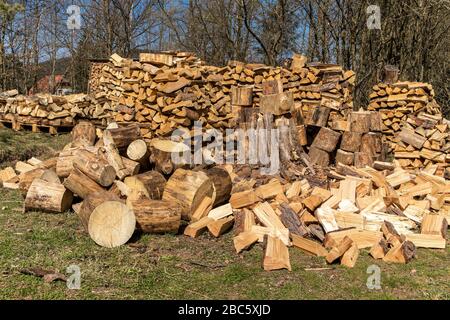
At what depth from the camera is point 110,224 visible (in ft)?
15.1

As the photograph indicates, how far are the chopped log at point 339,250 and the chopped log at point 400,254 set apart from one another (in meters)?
0.42

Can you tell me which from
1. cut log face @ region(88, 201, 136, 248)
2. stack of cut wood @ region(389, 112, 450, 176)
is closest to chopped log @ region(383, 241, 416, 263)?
cut log face @ region(88, 201, 136, 248)

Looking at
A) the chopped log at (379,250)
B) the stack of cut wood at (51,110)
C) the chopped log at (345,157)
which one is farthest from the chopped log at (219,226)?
the stack of cut wood at (51,110)

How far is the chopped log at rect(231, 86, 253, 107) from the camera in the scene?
930 cm

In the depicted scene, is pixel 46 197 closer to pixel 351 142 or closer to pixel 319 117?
pixel 319 117

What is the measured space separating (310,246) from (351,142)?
3.96 metres

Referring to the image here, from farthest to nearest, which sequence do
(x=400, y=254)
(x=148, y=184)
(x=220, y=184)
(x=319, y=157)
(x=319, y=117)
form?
1. (x=319, y=117)
2. (x=319, y=157)
3. (x=220, y=184)
4. (x=148, y=184)
5. (x=400, y=254)

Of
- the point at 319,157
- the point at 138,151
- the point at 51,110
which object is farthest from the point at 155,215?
the point at 51,110

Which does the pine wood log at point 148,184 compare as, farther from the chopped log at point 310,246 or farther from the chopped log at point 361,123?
the chopped log at point 361,123

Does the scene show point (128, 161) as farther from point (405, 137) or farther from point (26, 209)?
point (405, 137)

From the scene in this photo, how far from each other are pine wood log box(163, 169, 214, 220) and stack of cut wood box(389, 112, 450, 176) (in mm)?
5366

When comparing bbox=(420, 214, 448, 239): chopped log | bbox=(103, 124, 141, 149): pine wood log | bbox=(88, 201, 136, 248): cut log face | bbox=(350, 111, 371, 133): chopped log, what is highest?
bbox=(350, 111, 371, 133): chopped log

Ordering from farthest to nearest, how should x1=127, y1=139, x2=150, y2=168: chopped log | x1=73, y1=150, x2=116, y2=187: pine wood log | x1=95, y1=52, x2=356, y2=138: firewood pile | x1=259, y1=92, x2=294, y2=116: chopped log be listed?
x1=95, y1=52, x2=356, y2=138: firewood pile → x1=259, y1=92, x2=294, y2=116: chopped log → x1=127, y1=139, x2=150, y2=168: chopped log → x1=73, y1=150, x2=116, y2=187: pine wood log

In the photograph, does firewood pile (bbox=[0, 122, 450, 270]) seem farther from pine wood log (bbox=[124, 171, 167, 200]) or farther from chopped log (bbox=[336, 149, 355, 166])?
chopped log (bbox=[336, 149, 355, 166])
